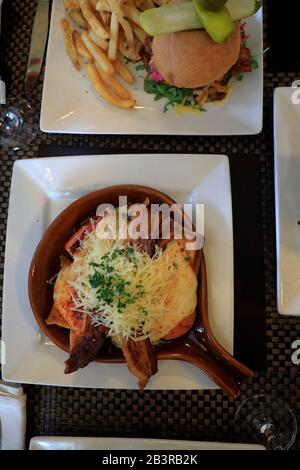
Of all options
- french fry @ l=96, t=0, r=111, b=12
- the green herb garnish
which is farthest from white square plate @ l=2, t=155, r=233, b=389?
french fry @ l=96, t=0, r=111, b=12

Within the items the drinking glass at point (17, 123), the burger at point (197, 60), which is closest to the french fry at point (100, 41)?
the burger at point (197, 60)

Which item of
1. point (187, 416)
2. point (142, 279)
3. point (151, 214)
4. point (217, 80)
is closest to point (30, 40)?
point (217, 80)

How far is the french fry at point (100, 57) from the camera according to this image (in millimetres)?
1282

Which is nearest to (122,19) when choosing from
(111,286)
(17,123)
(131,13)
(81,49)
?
(131,13)

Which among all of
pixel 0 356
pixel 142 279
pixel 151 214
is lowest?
pixel 0 356

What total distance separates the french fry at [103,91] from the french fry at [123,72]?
0.06m

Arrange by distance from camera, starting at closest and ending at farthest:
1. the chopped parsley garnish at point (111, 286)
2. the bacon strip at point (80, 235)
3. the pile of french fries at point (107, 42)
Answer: the chopped parsley garnish at point (111, 286) < the bacon strip at point (80, 235) < the pile of french fries at point (107, 42)

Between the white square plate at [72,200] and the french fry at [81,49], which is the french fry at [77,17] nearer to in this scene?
the french fry at [81,49]

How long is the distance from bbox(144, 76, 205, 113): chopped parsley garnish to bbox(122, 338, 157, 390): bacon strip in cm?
61

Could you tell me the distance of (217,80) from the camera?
4.13 ft

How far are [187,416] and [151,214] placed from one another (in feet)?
1.68

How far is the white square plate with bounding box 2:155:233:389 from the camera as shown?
1.17 metres

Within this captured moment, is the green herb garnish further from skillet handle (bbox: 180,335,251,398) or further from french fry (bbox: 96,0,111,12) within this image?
skillet handle (bbox: 180,335,251,398)
